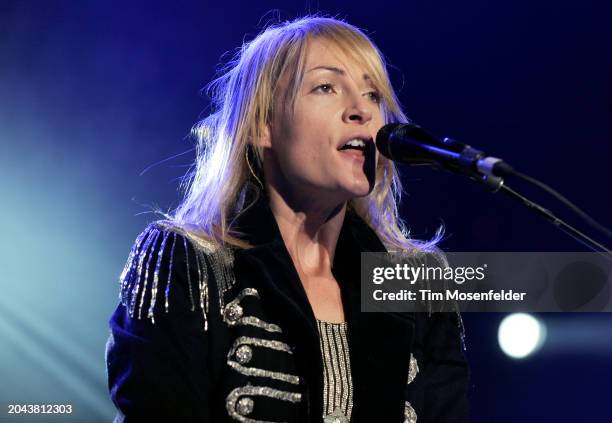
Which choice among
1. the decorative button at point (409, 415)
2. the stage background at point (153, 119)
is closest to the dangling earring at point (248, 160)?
the decorative button at point (409, 415)

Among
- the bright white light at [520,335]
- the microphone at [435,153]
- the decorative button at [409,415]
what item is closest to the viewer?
the microphone at [435,153]

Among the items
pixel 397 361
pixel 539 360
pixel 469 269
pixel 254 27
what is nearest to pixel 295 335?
pixel 397 361

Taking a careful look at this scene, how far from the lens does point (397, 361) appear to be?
167 centimetres

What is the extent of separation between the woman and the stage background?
87 cm

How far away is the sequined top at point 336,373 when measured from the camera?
61.6 inches

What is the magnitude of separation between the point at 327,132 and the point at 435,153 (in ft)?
1.60

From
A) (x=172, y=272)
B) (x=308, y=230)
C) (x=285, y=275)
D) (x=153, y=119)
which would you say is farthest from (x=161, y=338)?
(x=153, y=119)

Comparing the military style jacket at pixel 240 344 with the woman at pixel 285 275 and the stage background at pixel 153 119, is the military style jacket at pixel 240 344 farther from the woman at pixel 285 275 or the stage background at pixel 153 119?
the stage background at pixel 153 119

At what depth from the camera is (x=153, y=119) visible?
2.88 meters

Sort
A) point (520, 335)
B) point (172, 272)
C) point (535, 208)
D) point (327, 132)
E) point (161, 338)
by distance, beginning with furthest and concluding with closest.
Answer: point (520, 335) → point (327, 132) → point (172, 272) → point (161, 338) → point (535, 208)

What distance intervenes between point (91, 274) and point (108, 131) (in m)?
0.54

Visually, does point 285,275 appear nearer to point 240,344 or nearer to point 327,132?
point 240,344

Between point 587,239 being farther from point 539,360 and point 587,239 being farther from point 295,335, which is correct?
point 539,360

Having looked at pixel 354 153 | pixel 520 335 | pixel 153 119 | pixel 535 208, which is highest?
pixel 153 119
